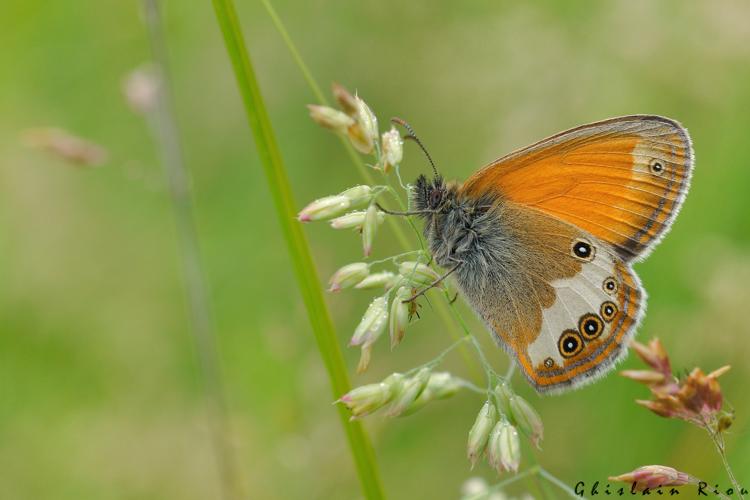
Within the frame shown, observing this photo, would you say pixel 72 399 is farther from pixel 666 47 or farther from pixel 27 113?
pixel 666 47

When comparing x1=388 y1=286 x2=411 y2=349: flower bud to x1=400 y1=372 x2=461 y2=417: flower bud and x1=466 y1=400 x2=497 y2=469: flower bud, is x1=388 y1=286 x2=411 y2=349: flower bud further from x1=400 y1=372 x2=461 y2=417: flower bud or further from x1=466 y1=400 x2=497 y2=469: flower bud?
x1=466 y1=400 x2=497 y2=469: flower bud

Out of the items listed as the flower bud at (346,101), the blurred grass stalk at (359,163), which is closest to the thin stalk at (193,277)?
the blurred grass stalk at (359,163)

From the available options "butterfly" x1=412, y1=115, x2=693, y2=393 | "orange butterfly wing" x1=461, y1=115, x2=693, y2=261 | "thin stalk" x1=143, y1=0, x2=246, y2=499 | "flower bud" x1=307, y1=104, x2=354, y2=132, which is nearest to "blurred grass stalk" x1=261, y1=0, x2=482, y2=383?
"flower bud" x1=307, y1=104, x2=354, y2=132

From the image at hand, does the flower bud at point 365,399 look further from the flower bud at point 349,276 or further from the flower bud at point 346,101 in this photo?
the flower bud at point 346,101

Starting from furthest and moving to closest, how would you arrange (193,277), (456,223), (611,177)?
(193,277)
(456,223)
(611,177)

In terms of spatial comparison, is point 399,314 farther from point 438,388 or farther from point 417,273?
point 438,388

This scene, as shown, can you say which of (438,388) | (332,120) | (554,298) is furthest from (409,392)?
(554,298)

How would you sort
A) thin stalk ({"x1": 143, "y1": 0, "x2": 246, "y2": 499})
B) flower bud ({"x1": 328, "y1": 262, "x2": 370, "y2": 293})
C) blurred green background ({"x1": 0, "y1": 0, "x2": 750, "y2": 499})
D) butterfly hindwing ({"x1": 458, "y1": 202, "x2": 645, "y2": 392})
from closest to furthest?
flower bud ({"x1": 328, "y1": 262, "x2": 370, "y2": 293}), butterfly hindwing ({"x1": 458, "y1": 202, "x2": 645, "y2": 392}), thin stalk ({"x1": 143, "y1": 0, "x2": 246, "y2": 499}), blurred green background ({"x1": 0, "y1": 0, "x2": 750, "y2": 499})
